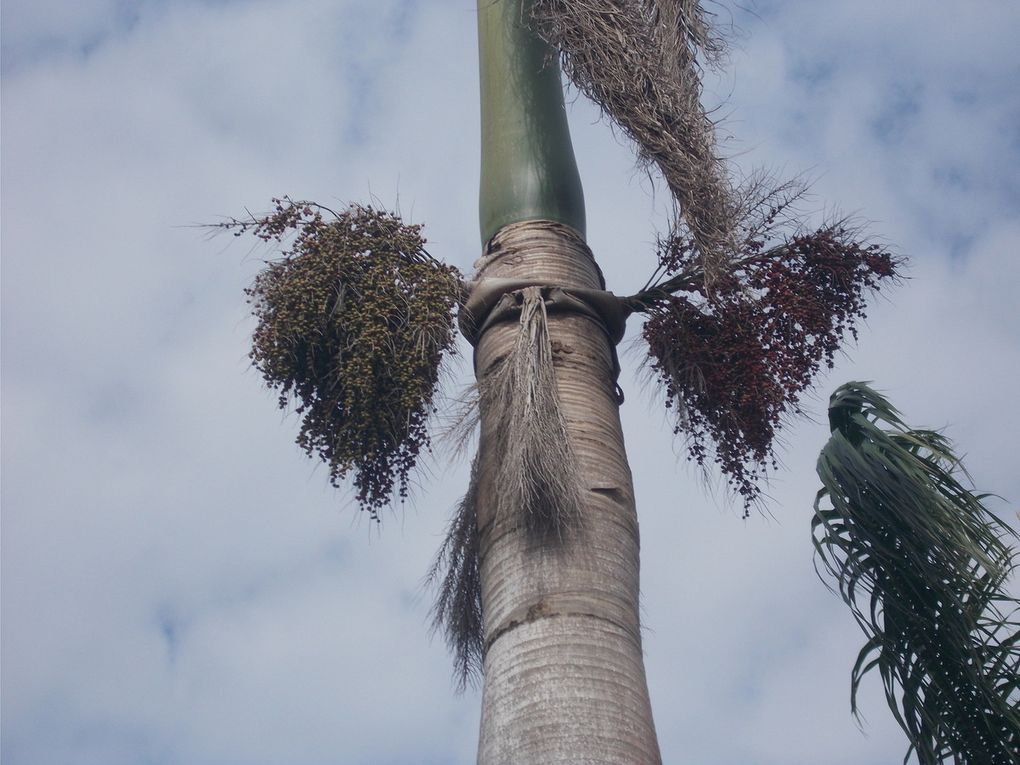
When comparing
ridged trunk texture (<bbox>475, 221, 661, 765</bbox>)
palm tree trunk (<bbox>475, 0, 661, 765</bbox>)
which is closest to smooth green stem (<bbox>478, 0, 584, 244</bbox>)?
palm tree trunk (<bbox>475, 0, 661, 765</bbox>)

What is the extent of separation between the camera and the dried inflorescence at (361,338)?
4734 millimetres

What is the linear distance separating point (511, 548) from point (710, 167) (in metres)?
2.03

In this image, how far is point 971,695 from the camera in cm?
454

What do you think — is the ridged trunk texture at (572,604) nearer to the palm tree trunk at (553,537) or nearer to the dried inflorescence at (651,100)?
the palm tree trunk at (553,537)

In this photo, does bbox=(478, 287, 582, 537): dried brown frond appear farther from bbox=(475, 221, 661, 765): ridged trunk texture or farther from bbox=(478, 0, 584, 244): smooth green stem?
bbox=(478, 0, 584, 244): smooth green stem

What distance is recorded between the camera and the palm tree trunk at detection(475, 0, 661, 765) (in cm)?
354

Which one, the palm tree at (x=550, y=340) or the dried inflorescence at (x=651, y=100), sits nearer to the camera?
the palm tree at (x=550, y=340)

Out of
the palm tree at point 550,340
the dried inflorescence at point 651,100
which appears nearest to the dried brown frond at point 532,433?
the palm tree at point 550,340

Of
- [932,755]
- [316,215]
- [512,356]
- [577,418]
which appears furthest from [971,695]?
[316,215]

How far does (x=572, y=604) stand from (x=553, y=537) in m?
0.26

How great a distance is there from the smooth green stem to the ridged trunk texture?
53 centimetres

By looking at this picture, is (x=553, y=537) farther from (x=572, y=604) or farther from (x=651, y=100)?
(x=651, y=100)

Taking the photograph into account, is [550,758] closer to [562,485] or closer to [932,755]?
[562,485]

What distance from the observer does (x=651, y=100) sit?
214 inches
